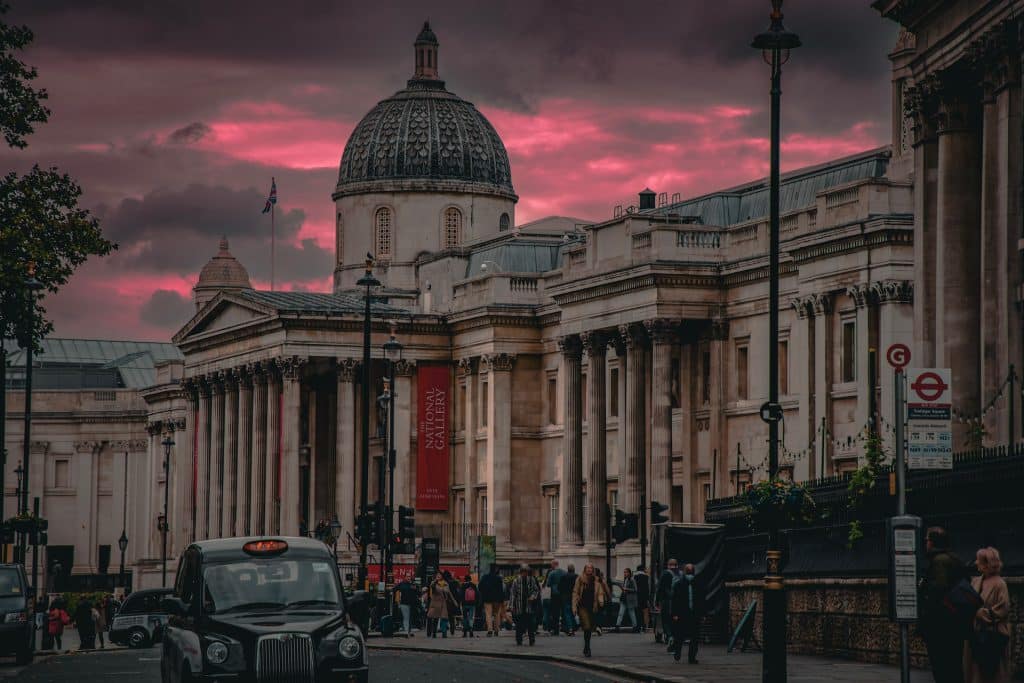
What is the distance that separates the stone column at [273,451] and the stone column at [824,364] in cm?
3814

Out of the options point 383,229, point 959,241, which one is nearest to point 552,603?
point 959,241

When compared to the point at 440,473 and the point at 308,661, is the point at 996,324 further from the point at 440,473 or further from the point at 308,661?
the point at 440,473

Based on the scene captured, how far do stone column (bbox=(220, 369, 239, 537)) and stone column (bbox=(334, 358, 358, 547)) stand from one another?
33.5ft

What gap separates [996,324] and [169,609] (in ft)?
58.4

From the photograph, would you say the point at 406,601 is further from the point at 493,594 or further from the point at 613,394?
the point at 613,394

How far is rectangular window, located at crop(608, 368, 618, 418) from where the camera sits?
281 ft

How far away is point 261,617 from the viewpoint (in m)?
26.5

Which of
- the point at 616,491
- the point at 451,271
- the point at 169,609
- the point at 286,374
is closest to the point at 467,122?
the point at 451,271

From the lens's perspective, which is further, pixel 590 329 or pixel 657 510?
pixel 590 329

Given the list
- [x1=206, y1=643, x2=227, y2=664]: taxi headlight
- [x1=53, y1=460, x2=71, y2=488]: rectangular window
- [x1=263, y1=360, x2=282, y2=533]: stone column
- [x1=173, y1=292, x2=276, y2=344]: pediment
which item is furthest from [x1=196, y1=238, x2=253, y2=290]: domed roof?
[x1=206, y1=643, x2=227, y2=664]: taxi headlight

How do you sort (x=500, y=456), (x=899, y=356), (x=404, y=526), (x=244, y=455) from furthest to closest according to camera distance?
(x=244, y=455) → (x=500, y=456) → (x=404, y=526) → (x=899, y=356)

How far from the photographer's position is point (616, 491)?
Answer: 84.2 metres

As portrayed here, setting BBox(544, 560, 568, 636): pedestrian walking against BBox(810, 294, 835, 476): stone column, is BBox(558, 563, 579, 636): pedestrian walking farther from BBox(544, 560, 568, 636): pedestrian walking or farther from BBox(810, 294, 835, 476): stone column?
BBox(810, 294, 835, 476): stone column

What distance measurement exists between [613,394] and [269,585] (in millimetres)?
59764
